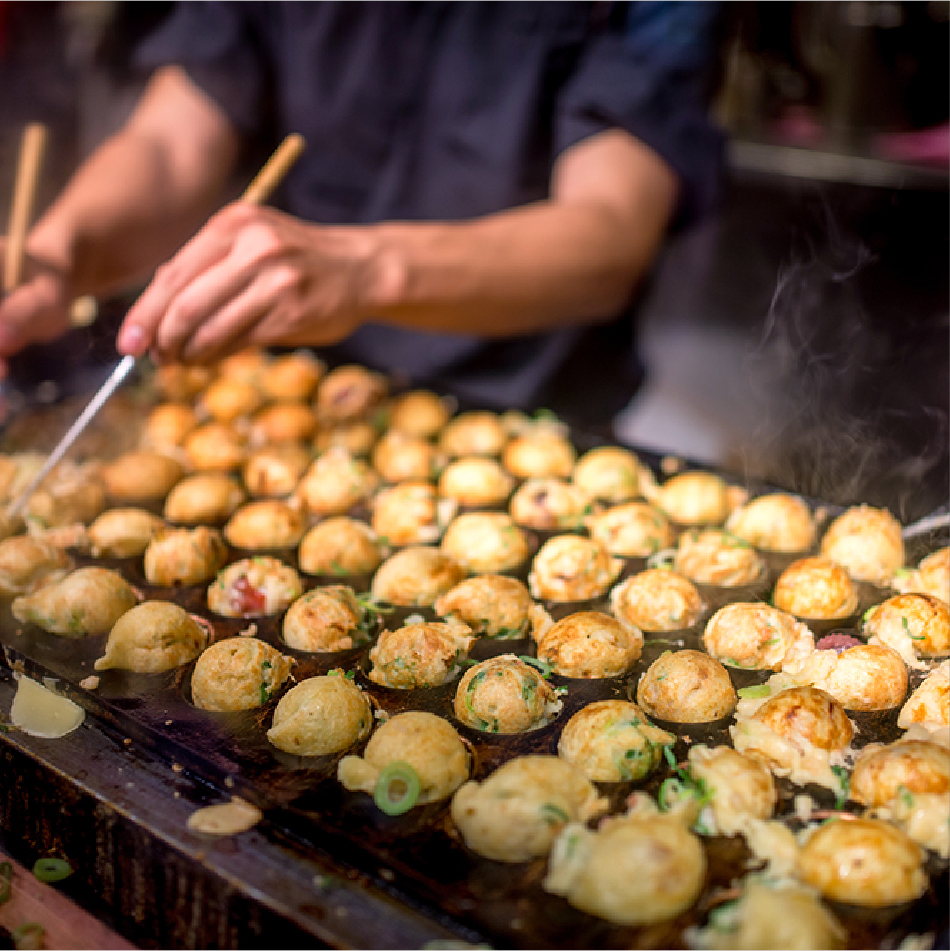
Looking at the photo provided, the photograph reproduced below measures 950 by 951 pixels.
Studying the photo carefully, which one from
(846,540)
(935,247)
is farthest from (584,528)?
(935,247)

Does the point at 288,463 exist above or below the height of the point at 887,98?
below

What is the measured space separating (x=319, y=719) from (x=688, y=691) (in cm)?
75

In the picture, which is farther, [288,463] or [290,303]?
[288,463]

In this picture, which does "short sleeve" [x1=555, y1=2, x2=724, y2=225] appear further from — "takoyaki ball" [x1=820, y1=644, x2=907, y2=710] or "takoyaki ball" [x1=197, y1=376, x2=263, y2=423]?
"takoyaki ball" [x1=820, y1=644, x2=907, y2=710]

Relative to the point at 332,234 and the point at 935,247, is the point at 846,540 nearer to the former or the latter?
the point at 935,247

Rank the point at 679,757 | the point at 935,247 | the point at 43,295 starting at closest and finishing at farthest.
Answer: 1. the point at 679,757
2. the point at 43,295
3. the point at 935,247

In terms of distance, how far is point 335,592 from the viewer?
2.29 metres

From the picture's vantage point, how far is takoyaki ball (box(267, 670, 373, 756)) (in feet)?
5.98

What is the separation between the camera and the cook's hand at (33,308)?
115 inches

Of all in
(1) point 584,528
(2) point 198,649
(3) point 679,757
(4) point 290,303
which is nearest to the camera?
(3) point 679,757

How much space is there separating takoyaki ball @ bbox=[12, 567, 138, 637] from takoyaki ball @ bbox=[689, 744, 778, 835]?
4.52 feet

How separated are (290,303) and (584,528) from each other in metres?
1.06

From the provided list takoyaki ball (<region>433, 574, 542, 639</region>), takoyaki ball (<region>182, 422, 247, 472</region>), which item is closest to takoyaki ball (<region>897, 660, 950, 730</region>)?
takoyaki ball (<region>433, 574, 542, 639</region>)

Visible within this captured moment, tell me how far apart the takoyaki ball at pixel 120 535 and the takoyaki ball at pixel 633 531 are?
126cm
